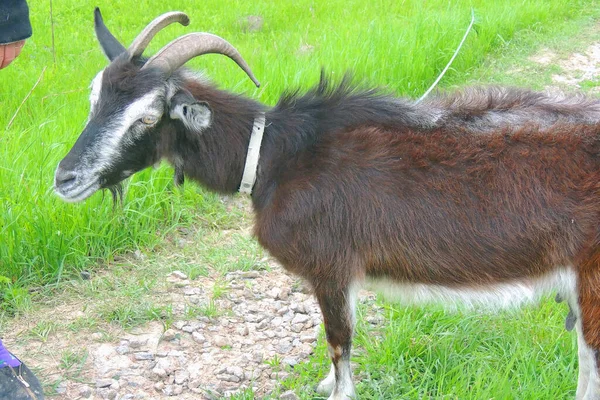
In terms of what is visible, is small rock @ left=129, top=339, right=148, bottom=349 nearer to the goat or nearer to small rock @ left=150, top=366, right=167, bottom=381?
small rock @ left=150, top=366, right=167, bottom=381

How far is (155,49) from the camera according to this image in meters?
6.84

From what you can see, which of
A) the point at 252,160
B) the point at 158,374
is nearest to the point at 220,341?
the point at 158,374

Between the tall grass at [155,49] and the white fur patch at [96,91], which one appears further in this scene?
the tall grass at [155,49]

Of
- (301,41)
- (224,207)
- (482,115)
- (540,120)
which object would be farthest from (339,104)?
(301,41)

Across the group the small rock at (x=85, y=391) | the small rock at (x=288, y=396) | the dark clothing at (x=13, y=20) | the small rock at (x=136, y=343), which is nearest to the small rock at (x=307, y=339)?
the small rock at (x=288, y=396)

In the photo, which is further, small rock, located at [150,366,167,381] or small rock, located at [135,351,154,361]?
small rock, located at [135,351,154,361]

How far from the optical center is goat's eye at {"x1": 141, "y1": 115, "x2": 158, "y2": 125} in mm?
3062

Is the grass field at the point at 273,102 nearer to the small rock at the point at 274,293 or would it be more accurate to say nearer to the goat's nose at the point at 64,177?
the small rock at the point at 274,293

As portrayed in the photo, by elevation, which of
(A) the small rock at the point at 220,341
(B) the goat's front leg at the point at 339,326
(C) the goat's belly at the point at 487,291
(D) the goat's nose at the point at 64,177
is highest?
(D) the goat's nose at the point at 64,177

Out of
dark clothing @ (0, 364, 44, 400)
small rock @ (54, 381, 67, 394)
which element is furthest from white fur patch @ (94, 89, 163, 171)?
small rock @ (54, 381, 67, 394)

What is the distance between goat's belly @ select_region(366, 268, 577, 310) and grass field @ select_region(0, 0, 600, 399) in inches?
14.9

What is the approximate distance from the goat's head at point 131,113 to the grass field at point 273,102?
2.89 ft

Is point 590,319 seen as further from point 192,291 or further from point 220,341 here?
point 192,291

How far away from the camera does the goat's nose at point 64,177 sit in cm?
304
